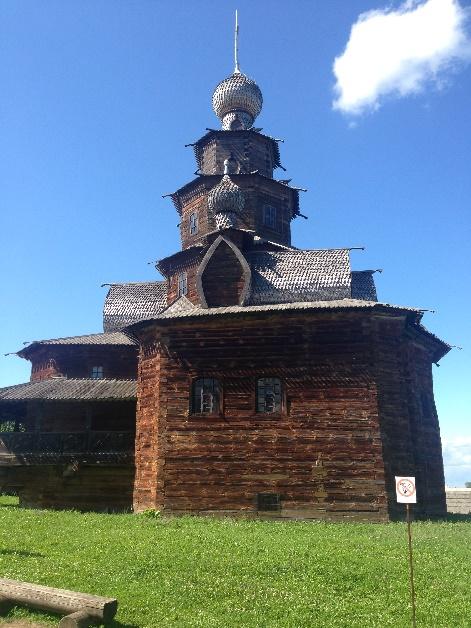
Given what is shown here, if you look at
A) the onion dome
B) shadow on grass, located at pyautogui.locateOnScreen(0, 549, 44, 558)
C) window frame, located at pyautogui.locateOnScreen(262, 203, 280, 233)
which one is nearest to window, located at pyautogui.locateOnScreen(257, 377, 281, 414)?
shadow on grass, located at pyautogui.locateOnScreen(0, 549, 44, 558)

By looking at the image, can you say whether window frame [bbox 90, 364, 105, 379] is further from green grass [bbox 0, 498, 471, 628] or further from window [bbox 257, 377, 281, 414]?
green grass [bbox 0, 498, 471, 628]

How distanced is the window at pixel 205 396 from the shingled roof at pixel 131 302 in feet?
27.1

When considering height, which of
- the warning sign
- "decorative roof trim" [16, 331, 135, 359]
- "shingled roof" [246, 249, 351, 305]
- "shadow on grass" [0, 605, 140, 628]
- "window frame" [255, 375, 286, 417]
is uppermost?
"shingled roof" [246, 249, 351, 305]

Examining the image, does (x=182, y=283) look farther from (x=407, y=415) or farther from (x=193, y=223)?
(x=407, y=415)

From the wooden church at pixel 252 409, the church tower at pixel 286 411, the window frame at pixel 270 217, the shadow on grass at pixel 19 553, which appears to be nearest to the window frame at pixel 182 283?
the wooden church at pixel 252 409

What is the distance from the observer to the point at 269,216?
1000 inches

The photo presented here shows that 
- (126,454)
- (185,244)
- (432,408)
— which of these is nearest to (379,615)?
(126,454)

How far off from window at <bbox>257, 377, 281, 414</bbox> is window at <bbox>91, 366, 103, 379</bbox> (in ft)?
31.9

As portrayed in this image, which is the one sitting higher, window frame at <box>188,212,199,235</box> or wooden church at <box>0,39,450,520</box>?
window frame at <box>188,212,199,235</box>

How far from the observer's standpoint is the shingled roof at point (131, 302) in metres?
25.4

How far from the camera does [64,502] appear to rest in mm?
18734

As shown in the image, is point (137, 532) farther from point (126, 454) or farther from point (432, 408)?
point (432, 408)

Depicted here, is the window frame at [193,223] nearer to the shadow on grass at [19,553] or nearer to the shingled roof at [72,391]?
the shingled roof at [72,391]

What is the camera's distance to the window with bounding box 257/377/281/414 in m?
16.8
